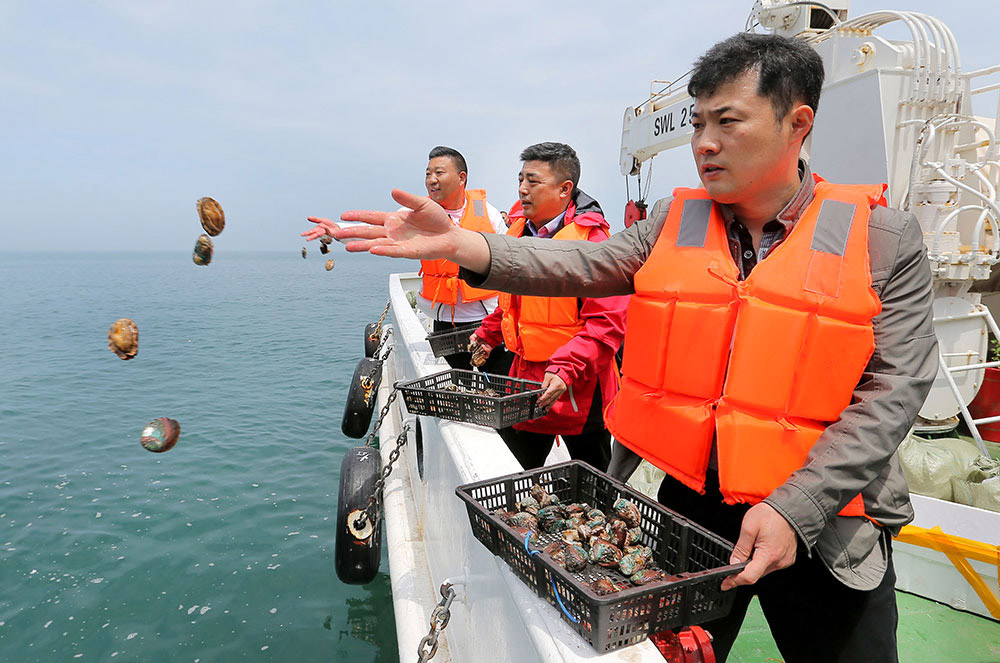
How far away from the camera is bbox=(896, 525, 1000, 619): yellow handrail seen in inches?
117

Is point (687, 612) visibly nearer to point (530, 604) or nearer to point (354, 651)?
point (530, 604)

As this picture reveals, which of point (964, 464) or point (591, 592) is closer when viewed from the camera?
point (591, 592)

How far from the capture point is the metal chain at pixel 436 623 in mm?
1975

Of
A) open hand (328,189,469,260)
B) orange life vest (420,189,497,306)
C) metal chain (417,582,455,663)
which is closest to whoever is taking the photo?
open hand (328,189,469,260)

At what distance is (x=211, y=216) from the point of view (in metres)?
3.49

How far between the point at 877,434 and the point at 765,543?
1.22 feet

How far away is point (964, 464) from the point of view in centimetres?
357

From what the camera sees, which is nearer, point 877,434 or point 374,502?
point 877,434

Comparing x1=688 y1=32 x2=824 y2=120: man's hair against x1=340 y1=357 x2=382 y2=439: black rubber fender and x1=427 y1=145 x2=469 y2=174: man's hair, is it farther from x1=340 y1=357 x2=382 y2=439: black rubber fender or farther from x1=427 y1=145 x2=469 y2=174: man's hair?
x1=340 y1=357 x2=382 y2=439: black rubber fender

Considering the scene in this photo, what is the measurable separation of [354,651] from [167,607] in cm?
165

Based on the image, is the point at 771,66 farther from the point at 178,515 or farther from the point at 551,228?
the point at 178,515

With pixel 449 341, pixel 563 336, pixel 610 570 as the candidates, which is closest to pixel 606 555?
pixel 610 570

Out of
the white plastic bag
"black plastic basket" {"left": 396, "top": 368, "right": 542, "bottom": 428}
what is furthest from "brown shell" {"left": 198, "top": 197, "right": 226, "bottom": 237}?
the white plastic bag

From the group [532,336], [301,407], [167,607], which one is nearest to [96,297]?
[301,407]
